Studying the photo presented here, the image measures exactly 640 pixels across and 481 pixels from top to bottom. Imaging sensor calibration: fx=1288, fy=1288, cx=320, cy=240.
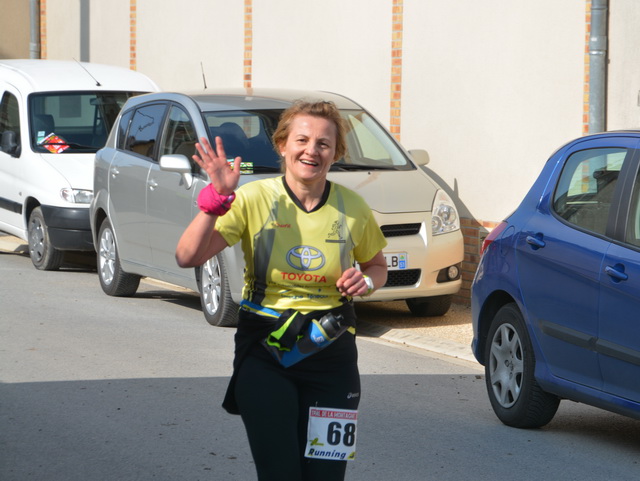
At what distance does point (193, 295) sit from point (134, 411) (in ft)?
18.1

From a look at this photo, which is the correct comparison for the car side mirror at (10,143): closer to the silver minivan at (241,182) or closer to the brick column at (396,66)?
the silver minivan at (241,182)

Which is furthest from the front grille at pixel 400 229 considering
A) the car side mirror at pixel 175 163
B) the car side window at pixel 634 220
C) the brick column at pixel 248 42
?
the brick column at pixel 248 42

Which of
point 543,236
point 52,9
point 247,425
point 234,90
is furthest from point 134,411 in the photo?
point 52,9

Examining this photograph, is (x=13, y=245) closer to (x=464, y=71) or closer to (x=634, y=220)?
(x=464, y=71)

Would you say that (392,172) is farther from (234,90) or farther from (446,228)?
(234,90)

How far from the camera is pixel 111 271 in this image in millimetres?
12344

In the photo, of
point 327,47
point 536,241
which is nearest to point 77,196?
point 327,47

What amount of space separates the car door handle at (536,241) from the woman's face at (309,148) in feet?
9.18

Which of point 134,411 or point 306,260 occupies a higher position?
point 306,260

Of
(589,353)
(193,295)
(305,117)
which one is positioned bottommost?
(193,295)

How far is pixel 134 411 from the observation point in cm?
744

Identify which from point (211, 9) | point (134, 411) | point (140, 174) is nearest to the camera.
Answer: point (134, 411)

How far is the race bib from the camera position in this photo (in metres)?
4.15

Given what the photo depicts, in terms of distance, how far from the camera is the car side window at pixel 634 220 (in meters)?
6.29
